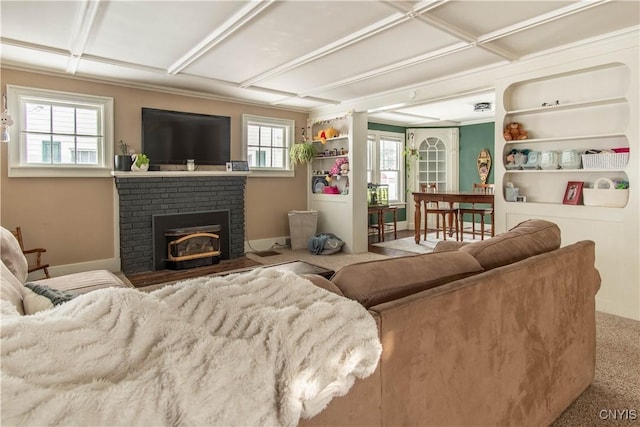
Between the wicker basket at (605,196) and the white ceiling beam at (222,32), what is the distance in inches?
128

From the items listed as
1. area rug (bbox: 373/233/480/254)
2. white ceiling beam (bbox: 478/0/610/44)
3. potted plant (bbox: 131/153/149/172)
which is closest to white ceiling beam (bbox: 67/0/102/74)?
potted plant (bbox: 131/153/149/172)

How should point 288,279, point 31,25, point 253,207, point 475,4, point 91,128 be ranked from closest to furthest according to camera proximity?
point 288,279 < point 475,4 < point 31,25 < point 91,128 < point 253,207

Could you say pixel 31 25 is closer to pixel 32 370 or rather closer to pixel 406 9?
pixel 406 9

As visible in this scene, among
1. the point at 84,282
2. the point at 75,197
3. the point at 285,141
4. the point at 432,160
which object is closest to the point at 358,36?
the point at 84,282

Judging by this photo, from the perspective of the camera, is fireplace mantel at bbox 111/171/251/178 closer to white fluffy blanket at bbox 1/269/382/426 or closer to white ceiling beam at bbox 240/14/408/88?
white ceiling beam at bbox 240/14/408/88

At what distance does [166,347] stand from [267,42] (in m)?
3.21

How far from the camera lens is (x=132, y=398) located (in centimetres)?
67

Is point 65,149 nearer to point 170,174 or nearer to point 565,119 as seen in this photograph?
point 170,174

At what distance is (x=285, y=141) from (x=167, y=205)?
7.66ft

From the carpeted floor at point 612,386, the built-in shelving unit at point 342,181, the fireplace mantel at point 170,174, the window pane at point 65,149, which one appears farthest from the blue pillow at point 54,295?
the built-in shelving unit at point 342,181

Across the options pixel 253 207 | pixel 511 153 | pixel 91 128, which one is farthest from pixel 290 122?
pixel 511 153

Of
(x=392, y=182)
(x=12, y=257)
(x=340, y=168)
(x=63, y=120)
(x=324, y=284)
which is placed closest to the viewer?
(x=324, y=284)

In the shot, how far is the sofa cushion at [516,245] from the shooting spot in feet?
5.15

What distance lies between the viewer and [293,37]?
3.31 meters
